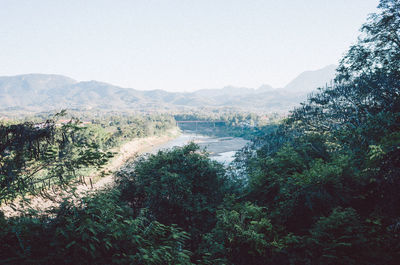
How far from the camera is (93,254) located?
111 inches

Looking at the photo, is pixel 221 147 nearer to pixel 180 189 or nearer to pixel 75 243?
pixel 180 189

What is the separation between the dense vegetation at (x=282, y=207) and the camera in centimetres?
313

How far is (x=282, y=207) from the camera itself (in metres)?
6.73

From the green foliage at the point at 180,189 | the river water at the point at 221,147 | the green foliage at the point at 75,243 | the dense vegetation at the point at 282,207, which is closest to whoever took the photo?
the green foliage at the point at 75,243

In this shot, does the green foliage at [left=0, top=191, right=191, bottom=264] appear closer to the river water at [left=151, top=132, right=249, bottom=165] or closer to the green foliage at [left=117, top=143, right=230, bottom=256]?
the green foliage at [left=117, top=143, right=230, bottom=256]

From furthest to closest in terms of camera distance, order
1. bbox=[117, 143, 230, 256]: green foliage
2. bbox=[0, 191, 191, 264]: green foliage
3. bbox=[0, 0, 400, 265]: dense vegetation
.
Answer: bbox=[117, 143, 230, 256]: green foliage, bbox=[0, 0, 400, 265]: dense vegetation, bbox=[0, 191, 191, 264]: green foliage

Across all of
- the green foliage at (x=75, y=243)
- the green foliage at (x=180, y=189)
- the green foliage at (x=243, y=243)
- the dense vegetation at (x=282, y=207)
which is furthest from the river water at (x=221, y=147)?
the green foliage at (x=75, y=243)

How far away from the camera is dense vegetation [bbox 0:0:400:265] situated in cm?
313

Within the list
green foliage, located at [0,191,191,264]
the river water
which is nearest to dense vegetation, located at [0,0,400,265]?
green foliage, located at [0,191,191,264]

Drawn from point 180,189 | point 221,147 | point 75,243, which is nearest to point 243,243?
point 75,243

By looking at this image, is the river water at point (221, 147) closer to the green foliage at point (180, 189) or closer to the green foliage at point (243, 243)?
the green foliage at point (180, 189)

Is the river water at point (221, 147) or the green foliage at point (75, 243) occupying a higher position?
the green foliage at point (75, 243)

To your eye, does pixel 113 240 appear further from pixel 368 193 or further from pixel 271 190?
pixel 271 190

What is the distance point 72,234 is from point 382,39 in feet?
49.9
